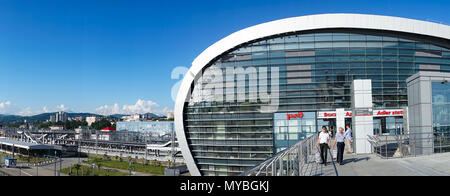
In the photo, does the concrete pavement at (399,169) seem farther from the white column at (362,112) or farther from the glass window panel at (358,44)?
the glass window panel at (358,44)

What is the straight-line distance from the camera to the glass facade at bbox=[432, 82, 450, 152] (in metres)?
9.46

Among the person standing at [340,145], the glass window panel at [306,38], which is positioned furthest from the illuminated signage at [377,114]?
the person standing at [340,145]

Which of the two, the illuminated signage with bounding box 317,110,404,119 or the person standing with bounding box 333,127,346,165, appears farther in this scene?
the illuminated signage with bounding box 317,110,404,119

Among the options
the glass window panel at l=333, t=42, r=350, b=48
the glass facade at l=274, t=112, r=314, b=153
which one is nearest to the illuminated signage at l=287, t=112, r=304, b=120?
the glass facade at l=274, t=112, r=314, b=153

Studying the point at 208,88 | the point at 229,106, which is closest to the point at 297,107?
the point at 229,106

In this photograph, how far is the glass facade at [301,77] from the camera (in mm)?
21578

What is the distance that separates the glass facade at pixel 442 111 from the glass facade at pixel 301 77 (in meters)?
11.9

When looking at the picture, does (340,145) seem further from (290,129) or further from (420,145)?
(290,129)

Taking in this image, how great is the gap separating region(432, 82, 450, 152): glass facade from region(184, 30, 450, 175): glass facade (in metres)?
11.9

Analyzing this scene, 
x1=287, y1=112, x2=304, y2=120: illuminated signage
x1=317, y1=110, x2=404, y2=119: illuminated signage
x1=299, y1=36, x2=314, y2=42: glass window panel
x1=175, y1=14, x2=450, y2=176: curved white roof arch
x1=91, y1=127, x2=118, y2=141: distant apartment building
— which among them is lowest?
x1=91, y1=127, x2=118, y2=141: distant apartment building

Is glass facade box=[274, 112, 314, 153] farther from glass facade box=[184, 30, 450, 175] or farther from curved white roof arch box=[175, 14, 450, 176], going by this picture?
curved white roof arch box=[175, 14, 450, 176]

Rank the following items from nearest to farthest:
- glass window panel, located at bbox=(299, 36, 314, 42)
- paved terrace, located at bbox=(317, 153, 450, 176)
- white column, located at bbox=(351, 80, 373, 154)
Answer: paved terrace, located at bbox=(317, 153, 450, 176)
white column, located at bbox=(351, 80, 373, 154)
glass window panel, located at bbox=(299, 36, 314, 42)

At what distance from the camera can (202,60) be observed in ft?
80.5
